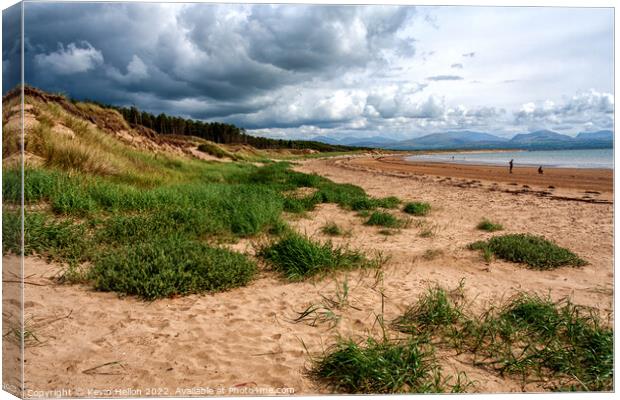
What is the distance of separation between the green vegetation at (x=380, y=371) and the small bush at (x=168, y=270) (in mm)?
1727

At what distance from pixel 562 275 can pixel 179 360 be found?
4450 millimetres

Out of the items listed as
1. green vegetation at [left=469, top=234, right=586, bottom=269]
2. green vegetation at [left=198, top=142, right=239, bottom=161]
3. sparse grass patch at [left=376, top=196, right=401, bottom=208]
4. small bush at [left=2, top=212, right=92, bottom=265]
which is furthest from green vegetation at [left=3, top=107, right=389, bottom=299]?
green vegetation at [left=198, top=142, right=239, bottom=161]

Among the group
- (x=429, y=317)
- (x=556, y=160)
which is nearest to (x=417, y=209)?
(x=429, y=317)

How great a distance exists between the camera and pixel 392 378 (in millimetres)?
2404

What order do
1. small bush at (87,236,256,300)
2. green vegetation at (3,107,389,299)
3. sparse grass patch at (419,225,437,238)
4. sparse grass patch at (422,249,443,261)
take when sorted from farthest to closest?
sparse grass patch at (419,225,437,238) → sparse grass patch at (422,249,443,261) → green vegetation at (3,107,389,299) → small bush at (87,236,256,300)

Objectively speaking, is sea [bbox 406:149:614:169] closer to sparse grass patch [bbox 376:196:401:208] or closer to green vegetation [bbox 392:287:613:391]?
sparse grass patch [bbox 376:196:401:208]

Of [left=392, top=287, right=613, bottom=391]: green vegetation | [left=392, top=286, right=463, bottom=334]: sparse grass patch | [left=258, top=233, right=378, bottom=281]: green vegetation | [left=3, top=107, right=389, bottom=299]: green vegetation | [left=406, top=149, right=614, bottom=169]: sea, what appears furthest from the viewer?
[left=406, top=149, right=614, bottom=169]: sea

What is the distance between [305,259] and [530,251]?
3.18 metres

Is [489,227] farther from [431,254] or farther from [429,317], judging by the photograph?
[429,317]

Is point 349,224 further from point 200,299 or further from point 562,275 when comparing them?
point 200,299

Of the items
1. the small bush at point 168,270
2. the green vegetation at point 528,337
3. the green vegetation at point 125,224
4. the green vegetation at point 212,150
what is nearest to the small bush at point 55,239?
the green vegetation at point 125,224

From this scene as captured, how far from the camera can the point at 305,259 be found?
4.44 meters

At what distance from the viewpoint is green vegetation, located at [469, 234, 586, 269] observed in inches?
190

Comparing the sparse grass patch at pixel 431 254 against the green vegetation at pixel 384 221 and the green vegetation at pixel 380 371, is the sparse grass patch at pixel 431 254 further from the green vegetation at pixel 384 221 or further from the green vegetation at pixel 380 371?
the green vegetation at pixel 380 371
